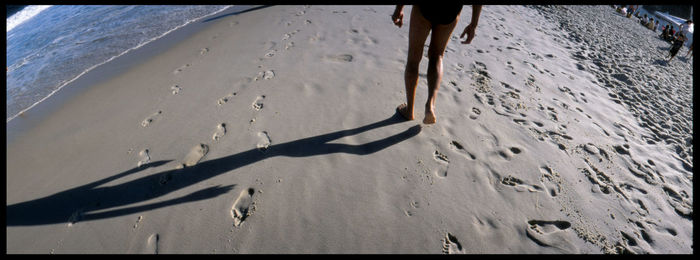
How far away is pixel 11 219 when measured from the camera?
2.08 metres

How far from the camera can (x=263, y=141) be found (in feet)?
8.18

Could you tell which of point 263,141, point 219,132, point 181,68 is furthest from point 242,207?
point 181,68

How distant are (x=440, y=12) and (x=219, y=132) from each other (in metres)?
2.12

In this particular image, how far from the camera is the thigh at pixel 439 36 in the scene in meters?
2.07

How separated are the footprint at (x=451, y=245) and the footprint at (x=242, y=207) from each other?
49.7 inches

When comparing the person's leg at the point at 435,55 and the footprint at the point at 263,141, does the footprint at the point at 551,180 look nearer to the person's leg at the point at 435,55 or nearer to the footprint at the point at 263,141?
the person's leg at the point at 435,55

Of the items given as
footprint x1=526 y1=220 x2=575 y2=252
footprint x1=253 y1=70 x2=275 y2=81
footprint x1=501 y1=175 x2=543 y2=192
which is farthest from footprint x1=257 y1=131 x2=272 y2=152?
footprint x1=526 y1=220 x2=575 y2=252

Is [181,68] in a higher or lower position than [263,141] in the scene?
higher

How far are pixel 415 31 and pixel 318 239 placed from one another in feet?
5.28

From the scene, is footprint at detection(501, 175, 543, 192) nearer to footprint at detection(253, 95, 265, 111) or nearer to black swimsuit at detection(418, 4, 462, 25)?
black swimsuit at detection(418, 4, 462, 25)

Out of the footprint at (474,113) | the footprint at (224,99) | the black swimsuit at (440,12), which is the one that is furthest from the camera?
the footprint at (224,99)

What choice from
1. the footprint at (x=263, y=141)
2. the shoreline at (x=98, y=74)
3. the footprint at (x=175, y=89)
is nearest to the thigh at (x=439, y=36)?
the footprint at (x=263, y=141)

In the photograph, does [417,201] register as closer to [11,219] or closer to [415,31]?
[415,31]

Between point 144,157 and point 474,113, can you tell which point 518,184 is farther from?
point 144,157
